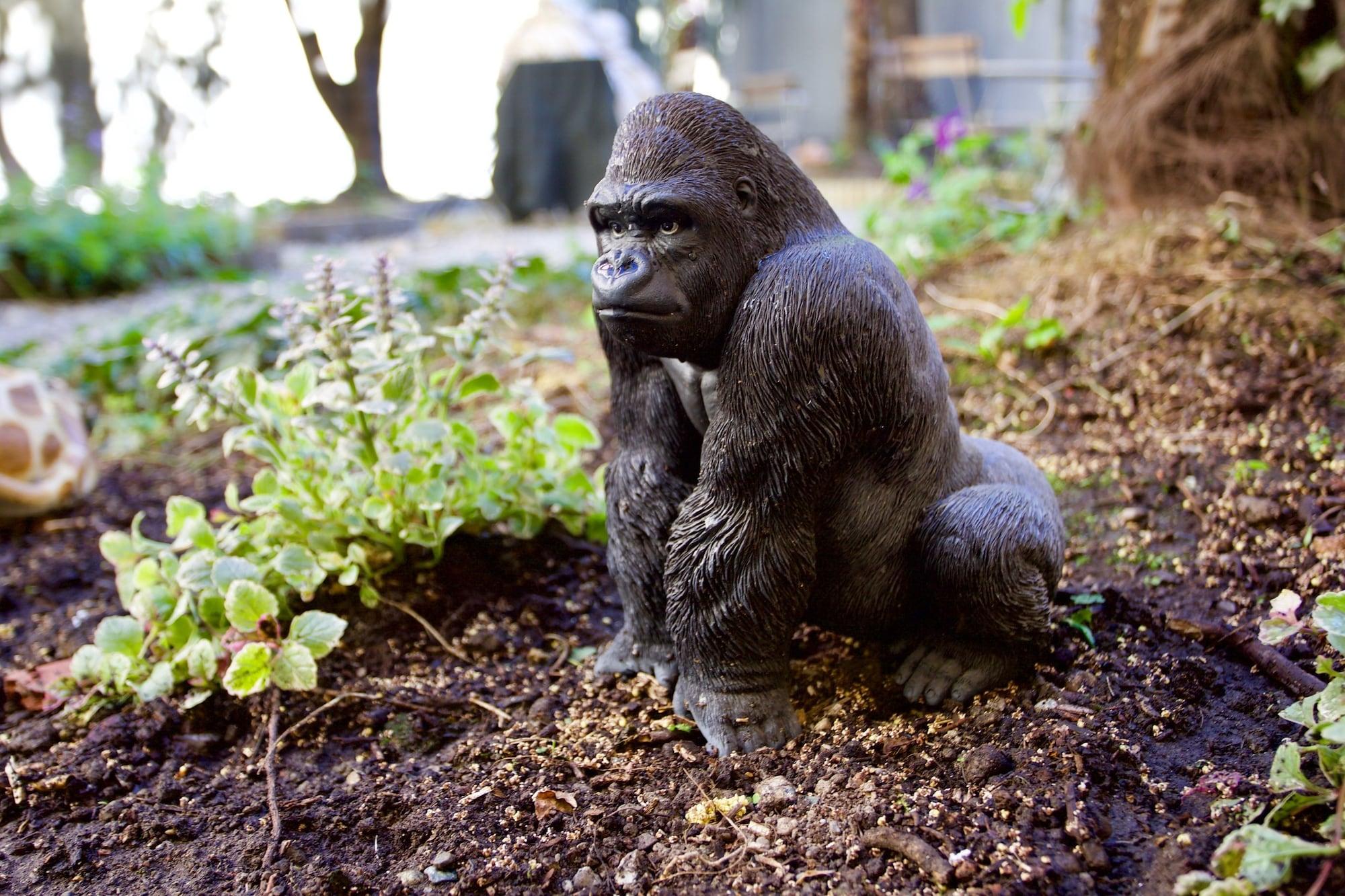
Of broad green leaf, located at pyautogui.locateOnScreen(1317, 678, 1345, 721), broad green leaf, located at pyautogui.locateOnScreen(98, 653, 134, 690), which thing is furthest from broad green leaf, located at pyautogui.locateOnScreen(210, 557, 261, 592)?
broad green leaf, located at pyautogui.locateOnScreen(1317, 678, 1345, 721)

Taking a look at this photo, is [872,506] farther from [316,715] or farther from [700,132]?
[316,715]

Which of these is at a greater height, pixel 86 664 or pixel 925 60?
pixel 925 60

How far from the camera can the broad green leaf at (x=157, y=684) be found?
2146 mm

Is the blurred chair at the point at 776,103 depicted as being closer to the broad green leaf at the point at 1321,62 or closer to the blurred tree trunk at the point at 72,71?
the blurred tree trunk at the point at 72,71

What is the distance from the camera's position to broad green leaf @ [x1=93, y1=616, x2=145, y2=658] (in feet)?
7.25

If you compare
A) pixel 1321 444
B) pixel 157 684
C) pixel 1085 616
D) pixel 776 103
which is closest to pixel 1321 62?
pixel 1321 444

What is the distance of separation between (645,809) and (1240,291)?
8.66 ft

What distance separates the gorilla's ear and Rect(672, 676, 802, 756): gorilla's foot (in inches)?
33.4

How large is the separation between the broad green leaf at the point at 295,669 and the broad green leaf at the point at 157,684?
257 millimetres

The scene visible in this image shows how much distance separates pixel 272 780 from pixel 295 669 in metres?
0.23

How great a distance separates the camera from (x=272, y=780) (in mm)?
1926

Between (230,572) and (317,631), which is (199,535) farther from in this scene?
(317,631)

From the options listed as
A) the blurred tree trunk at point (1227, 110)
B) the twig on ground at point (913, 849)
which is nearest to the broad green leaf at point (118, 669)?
the twig on ground at point (913, 849)

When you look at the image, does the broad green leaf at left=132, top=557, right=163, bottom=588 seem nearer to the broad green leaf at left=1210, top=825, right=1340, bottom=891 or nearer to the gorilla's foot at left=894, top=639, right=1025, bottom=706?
the gorilla's foot at left=894, top=639, right=1025, bottom=706
